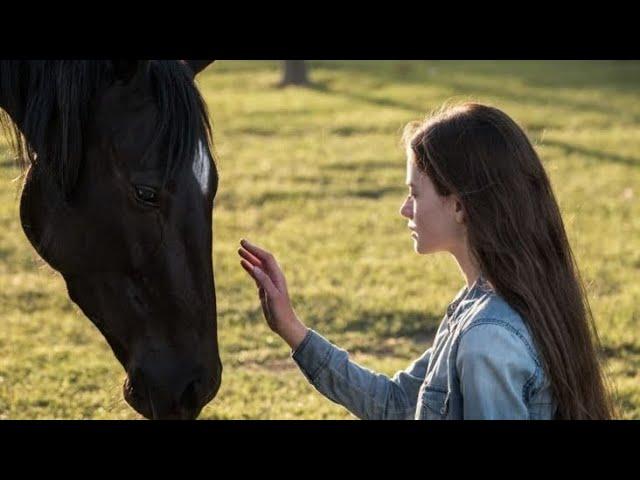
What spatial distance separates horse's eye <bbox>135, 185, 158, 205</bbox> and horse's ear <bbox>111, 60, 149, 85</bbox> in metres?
0.29

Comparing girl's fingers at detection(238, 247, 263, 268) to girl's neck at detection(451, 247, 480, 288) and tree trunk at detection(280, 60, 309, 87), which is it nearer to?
girl's neck at detection(451, 247, 480, 288)

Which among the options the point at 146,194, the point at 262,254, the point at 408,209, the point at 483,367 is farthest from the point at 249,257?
the point at 483,367

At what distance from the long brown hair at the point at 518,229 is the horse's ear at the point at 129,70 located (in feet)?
2.46

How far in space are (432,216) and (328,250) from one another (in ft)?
17.7

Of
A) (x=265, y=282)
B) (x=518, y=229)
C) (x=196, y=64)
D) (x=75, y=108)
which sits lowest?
(x=265, y=282)

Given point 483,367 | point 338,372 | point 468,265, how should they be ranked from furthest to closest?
point 338,372, point 468,265, point 483,367

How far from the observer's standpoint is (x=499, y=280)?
100 inches

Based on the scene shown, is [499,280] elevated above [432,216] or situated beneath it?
situated beneath

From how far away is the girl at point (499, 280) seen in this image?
Result: 2406 millimetres

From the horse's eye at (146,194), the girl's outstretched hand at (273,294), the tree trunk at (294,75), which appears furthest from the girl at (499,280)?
the tree trunk at (294,75)

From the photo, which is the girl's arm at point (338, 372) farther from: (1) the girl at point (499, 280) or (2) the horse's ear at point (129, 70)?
(2) the horse's ear at point (129, 70)

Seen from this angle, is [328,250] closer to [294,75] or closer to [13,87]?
[13,87]
